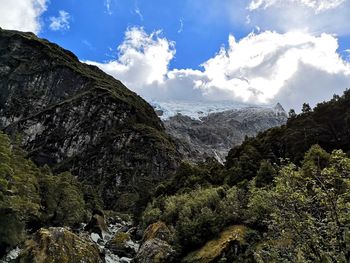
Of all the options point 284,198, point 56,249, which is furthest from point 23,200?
point 284,198

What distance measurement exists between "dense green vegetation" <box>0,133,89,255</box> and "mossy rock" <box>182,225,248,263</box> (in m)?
16.7

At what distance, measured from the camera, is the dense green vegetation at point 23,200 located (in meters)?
36.6

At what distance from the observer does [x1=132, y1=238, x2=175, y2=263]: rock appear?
3389 centimetres

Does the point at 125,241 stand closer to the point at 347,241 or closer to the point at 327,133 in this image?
the point at 327,133

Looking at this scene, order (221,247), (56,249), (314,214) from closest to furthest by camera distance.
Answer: (314,214), (221,247), (56,249)

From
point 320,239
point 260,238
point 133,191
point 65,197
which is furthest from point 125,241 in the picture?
point 133,191

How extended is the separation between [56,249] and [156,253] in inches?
342

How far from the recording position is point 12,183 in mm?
40500

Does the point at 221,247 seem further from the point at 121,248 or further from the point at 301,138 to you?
the point at 301,138

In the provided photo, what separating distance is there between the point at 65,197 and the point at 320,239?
54.6 metres

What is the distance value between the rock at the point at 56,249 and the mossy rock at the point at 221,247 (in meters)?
8.06

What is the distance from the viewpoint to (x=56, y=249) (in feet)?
100

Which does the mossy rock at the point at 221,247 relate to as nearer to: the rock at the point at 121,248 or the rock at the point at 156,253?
the rock at the point at 156,253

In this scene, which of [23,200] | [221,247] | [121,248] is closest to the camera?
[221,247]
